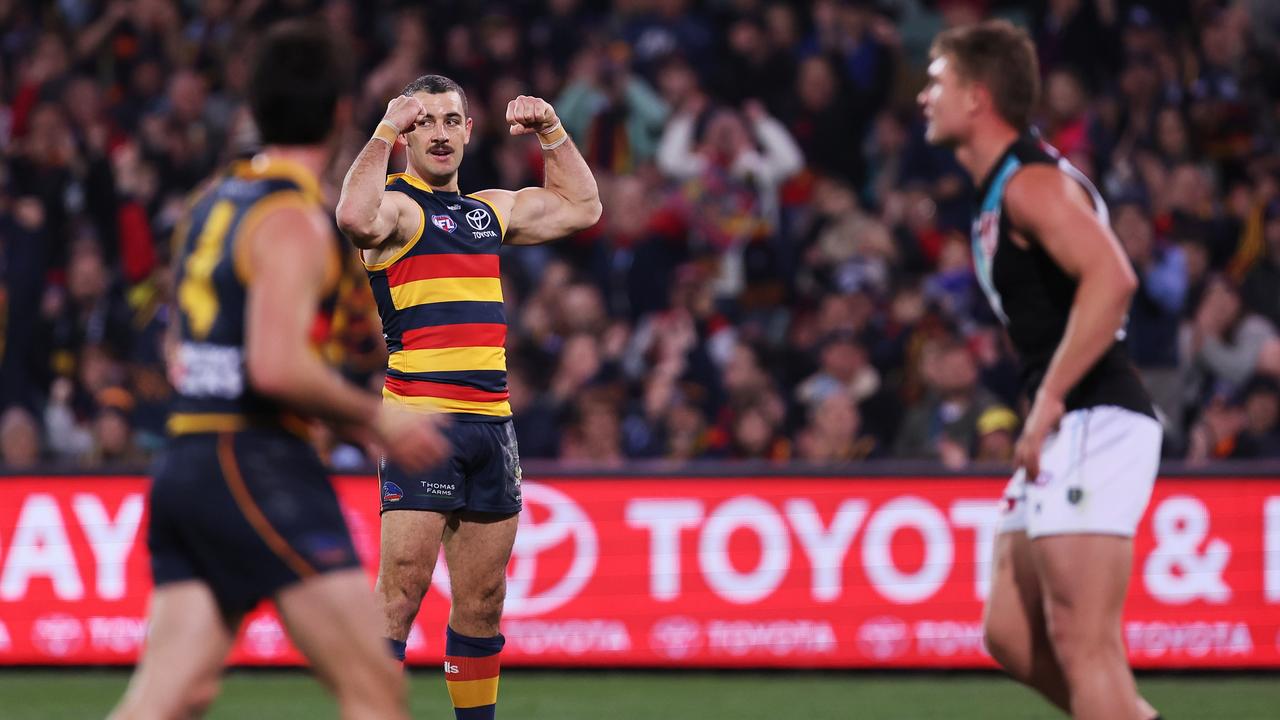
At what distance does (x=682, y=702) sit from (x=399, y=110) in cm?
423

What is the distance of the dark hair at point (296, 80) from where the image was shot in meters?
4.28

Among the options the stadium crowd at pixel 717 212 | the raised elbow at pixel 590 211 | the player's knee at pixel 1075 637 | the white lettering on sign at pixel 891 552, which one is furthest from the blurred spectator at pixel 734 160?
the player's knee at pixel 1075 637

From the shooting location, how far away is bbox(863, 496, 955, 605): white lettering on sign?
10.3m

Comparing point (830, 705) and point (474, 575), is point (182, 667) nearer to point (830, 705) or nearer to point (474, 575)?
point (474, 575)

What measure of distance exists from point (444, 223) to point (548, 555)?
418 centimetres

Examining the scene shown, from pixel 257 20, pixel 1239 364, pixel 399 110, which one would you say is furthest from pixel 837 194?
pixel 399 110

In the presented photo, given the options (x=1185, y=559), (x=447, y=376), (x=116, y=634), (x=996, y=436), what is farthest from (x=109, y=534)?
(x=1185, y=559)

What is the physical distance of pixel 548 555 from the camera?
34.6 feet

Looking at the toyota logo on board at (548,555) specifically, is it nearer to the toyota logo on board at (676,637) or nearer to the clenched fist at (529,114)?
the toyota logo on board at (676,637)

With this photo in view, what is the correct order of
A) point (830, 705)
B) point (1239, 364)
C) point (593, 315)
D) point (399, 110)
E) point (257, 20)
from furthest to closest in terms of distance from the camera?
point (257, 20) < point (593, 315) < point (1239, 364) < point (830, 705) < point (399, 110)

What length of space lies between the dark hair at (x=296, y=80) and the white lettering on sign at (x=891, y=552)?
261 inches

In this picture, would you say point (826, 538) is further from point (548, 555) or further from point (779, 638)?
point (548, 555)

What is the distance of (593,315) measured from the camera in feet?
42.2

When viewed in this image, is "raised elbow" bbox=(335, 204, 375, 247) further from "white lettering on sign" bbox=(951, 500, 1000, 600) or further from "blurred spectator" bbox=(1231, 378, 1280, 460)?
"blurred spectator" bbox=(1231, 378, 1280, 460)
